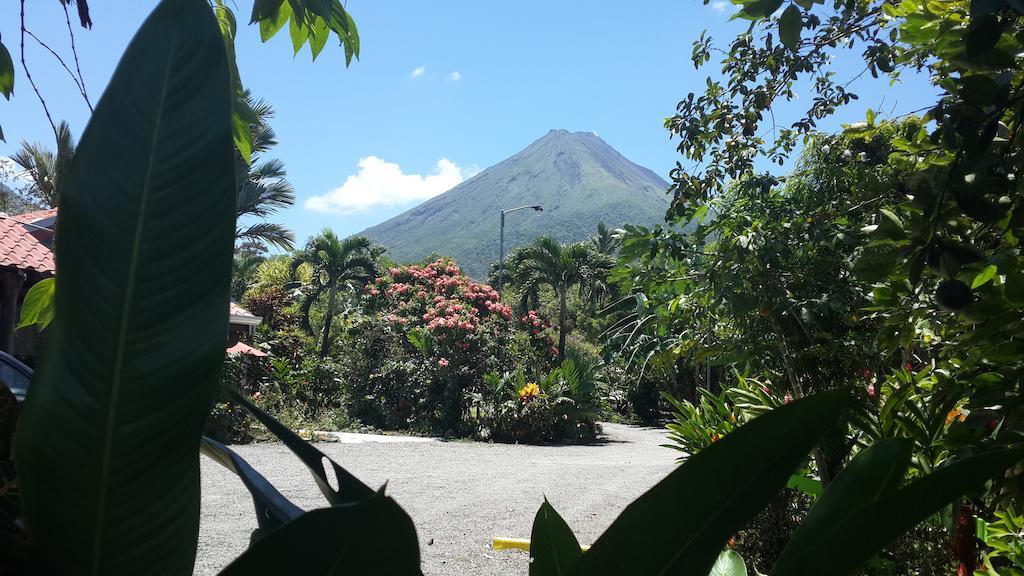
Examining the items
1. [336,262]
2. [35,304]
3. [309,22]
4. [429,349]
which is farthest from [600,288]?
[35,304]

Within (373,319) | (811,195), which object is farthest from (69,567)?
(373,319)

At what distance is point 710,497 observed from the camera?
0.33 m

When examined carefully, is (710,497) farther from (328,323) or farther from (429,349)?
(328,323)

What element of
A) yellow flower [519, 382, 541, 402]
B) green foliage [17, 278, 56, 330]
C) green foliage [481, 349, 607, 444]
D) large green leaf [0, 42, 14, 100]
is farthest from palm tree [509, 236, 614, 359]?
green foliage [17, 278, 56, 330]

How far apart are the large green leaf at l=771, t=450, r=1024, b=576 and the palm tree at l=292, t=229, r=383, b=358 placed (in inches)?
908

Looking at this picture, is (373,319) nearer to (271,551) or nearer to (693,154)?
(693,154)

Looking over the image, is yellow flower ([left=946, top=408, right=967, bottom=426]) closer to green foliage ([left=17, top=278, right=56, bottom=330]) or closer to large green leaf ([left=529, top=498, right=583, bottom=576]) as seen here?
large green leaf ([left=529, top=498, right=583, bottom=576])

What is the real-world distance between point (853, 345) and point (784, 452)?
415cm

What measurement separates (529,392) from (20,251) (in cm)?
876

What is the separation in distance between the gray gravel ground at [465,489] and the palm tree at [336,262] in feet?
40.8

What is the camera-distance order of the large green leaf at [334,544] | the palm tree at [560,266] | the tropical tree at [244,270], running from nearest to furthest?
1. the large green leaf at [334,544]
2. the palm tree at [560,266]
3. the tropical tree at [244,270]

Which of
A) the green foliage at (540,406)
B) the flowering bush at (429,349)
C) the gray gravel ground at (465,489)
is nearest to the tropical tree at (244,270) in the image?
the flowering bush at (429,349)

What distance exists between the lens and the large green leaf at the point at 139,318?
1.02 ft

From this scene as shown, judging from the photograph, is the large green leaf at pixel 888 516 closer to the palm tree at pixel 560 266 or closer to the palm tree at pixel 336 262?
the palm tree at pixel 560 266
